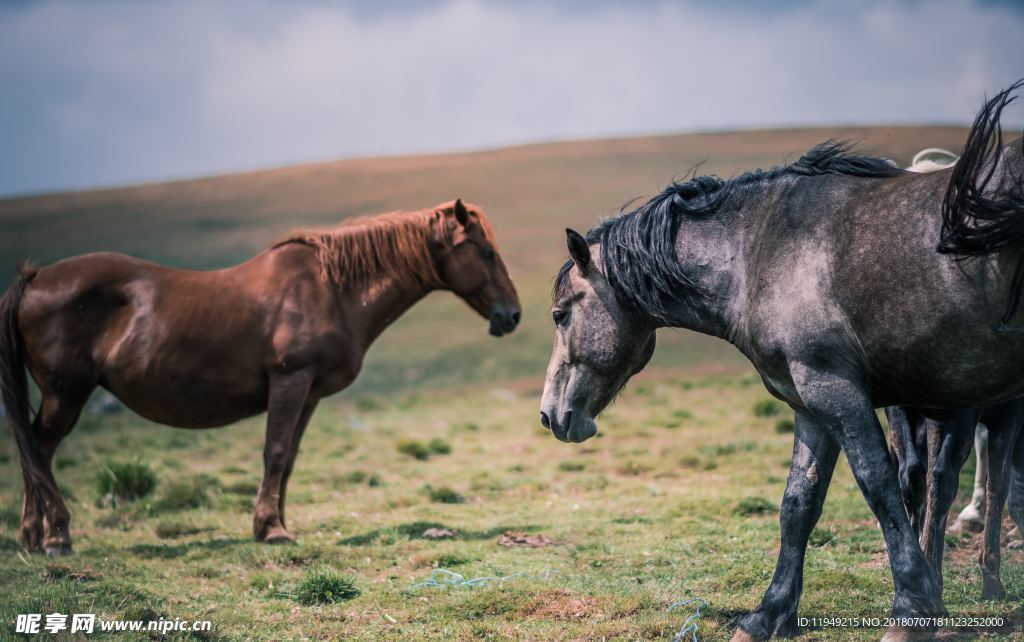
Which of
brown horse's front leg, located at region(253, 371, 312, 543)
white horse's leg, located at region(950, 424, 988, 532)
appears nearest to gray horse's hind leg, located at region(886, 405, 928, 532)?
white horse's leg, located at region(950, 424, 988, 532)

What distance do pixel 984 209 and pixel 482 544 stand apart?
4.95m

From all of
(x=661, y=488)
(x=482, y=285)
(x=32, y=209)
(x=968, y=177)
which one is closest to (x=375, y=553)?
(x=482, y=285)

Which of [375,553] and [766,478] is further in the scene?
[766,478]

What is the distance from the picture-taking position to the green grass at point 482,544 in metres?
5.54

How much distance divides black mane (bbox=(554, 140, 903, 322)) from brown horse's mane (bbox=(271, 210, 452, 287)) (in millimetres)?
3813

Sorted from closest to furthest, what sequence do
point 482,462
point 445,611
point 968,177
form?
point 968,177 → point 445,611 → point 482,462

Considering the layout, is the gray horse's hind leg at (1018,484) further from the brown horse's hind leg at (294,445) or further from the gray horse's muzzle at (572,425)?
the brown horse's hind leg at (294,445)

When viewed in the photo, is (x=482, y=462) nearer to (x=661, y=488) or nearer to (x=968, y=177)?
(x=661, y=488)

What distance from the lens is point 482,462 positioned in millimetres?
11859

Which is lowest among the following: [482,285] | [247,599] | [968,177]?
[247,599]

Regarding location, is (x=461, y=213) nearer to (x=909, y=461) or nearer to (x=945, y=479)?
(x=909, y=461)

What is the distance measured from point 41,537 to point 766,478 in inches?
279

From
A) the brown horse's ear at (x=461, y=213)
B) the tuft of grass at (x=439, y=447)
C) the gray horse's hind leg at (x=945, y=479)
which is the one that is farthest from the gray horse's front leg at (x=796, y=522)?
the tuft of grass at (x=439, y=447)

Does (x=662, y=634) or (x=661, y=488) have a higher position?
(x=662, y=634)
